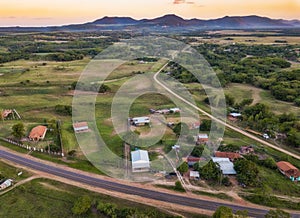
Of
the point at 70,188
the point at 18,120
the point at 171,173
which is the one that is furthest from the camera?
the point at 18,120

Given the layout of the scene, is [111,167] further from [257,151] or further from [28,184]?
[257,151]

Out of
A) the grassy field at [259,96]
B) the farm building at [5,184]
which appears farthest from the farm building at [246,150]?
the farm building at [5,184]

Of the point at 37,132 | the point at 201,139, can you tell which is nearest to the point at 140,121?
the point at 201,139

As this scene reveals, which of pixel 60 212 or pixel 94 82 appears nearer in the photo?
pixel 60 212

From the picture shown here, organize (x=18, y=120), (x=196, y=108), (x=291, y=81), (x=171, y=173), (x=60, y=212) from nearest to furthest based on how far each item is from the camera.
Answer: (x=60, y=212)
(x=171, y=173)
(x=18, y=120)
(x=196, y=108)
(x=291, y=81)

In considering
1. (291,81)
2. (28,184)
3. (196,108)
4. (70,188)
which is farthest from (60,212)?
(291,81)
